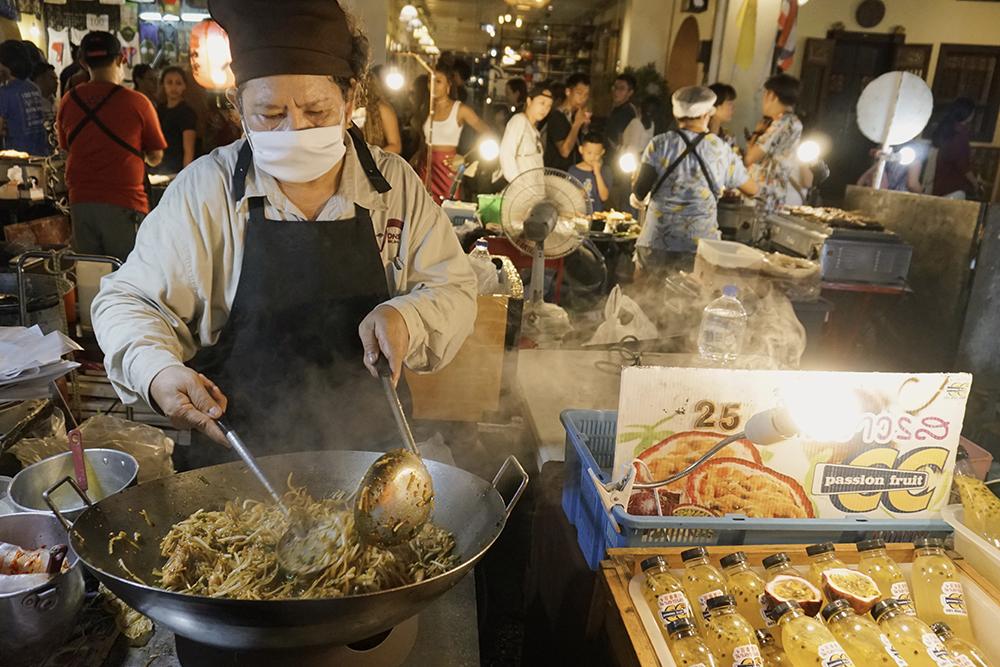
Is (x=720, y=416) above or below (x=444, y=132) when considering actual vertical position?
below

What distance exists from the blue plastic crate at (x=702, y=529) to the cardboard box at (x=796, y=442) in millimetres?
56

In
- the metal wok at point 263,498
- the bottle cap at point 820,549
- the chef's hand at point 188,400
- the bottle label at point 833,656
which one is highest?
the chef's hand at point 188,400

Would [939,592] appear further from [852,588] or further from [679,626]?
[679,626]

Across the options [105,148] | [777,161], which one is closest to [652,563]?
[105,148]

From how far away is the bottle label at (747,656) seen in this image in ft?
5.16

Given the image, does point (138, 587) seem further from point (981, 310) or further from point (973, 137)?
point (973, 137)

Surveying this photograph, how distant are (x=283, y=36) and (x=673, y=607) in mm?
1892

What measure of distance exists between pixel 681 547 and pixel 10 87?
29.8 ft

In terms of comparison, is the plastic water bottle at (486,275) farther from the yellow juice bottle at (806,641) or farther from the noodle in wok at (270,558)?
the yellow juice bottle at (806,641)

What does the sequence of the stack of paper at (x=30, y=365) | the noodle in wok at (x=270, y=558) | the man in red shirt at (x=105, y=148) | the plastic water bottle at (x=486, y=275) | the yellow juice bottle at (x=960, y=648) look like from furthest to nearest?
the man in red shirt at (x=105, y=148), the plastic water bottle at (x=486, y=275), the stack of paper at (x=30, y=365), the yellow juice bottle at (x=960, y=648), the noodle in wok at (x=270, y=558)

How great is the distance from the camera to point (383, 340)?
1.96 metres

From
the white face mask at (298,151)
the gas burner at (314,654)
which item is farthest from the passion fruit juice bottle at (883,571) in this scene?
the white face mask at (298,151)

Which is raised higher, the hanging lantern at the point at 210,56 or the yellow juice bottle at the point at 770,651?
the hanging lantern at the point at 210,56

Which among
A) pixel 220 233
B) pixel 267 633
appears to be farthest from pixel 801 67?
pixel 267 633
